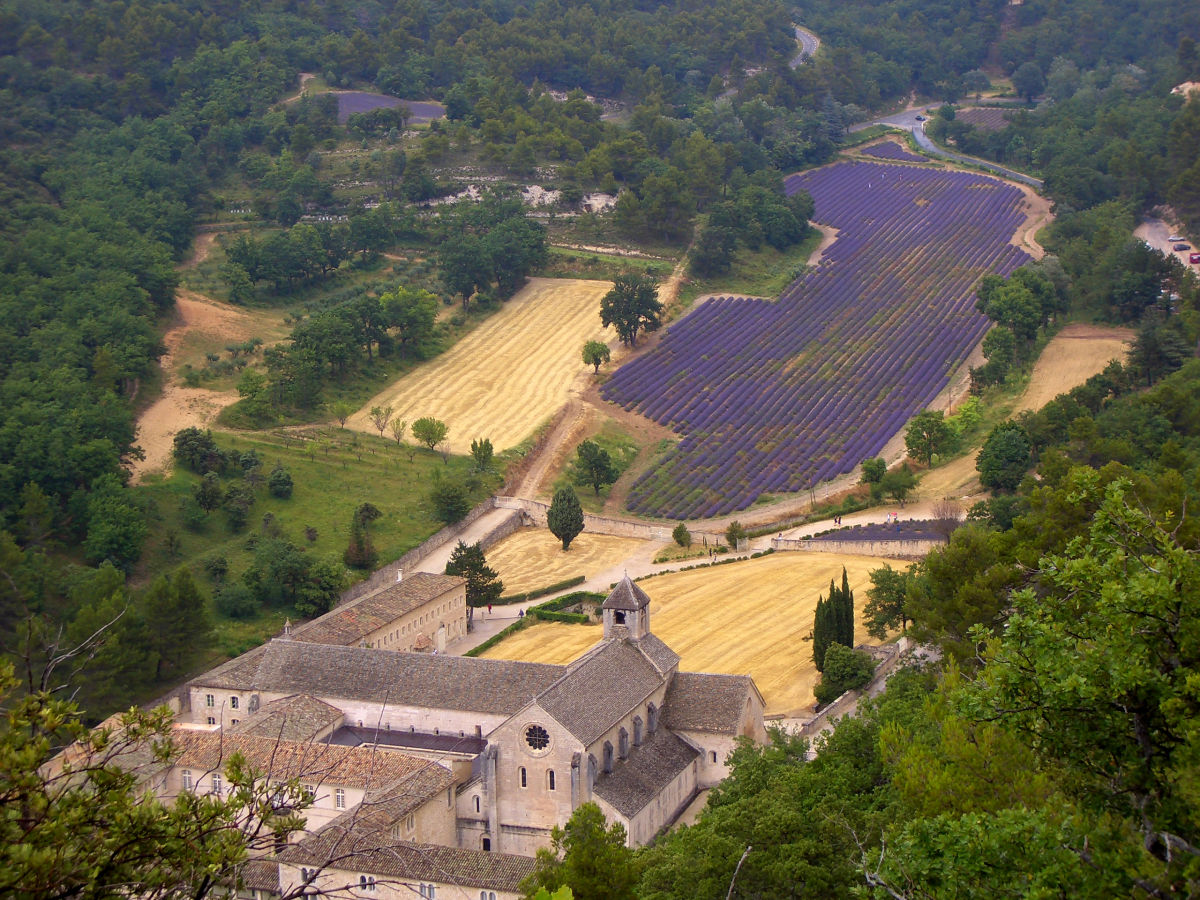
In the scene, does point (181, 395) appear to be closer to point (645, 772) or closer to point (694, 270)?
point (694, 270)

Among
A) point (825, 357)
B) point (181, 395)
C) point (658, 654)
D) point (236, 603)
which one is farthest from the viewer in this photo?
point (825, 357)

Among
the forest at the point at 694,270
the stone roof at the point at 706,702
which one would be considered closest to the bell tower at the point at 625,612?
the stone roof at the point at 706,702

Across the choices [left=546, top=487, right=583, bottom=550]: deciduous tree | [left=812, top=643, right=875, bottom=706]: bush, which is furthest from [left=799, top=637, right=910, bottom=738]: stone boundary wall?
[left=546, top=487, right=583, bottom=550]: deciduous tree

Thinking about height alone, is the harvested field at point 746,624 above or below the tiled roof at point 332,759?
below

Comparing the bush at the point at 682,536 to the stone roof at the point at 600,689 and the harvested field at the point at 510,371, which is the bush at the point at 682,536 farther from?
the stone roof at the point at 600,689

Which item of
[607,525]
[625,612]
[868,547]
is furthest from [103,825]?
[607,525]
